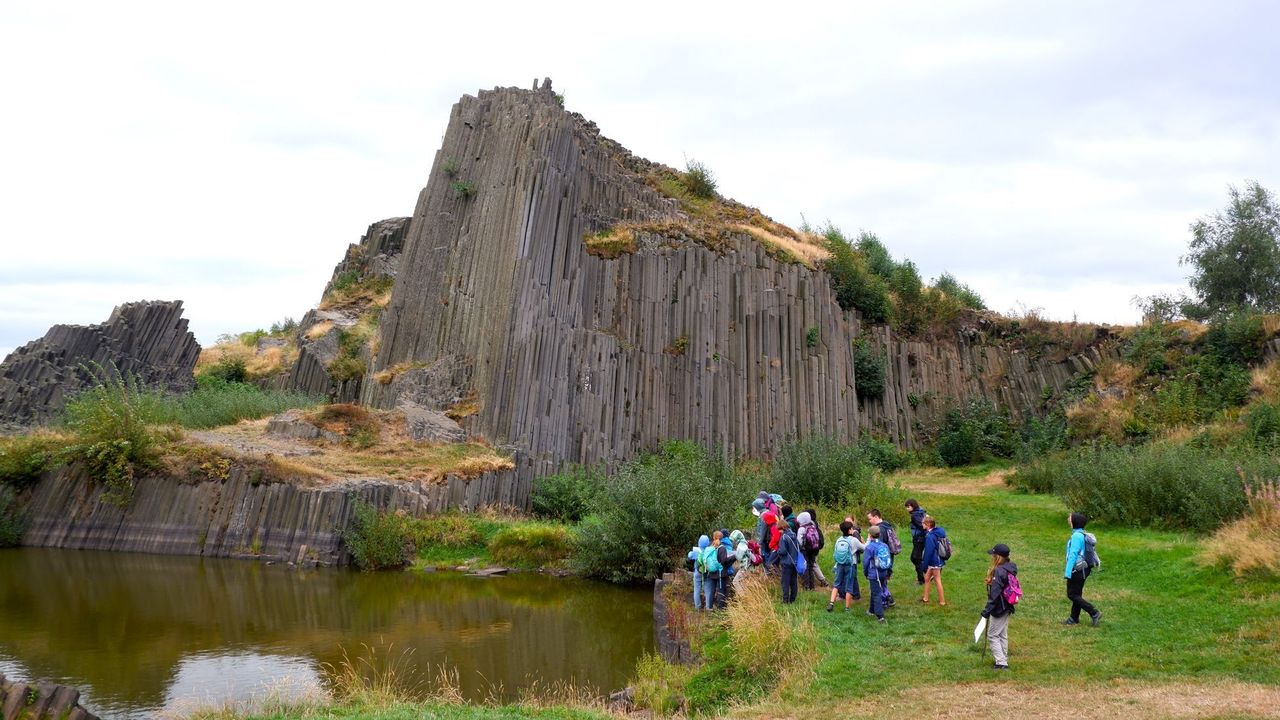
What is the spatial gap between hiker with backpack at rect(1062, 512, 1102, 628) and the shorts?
9.05 feet

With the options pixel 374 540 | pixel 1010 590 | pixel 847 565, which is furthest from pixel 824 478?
pixel 1010 590

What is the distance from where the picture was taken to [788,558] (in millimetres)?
13859

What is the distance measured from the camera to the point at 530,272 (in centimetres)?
2639

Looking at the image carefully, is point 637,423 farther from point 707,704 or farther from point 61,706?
point 61,706

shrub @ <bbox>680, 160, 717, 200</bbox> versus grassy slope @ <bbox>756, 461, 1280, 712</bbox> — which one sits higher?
shrub @ <bbox>680, 160, 717, 200</bbox>

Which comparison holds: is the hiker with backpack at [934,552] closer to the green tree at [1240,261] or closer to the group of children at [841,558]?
the group of children at [841,558]

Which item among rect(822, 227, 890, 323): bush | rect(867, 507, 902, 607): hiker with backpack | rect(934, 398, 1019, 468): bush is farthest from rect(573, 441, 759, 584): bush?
rect(822, 227, 890, 323): bush

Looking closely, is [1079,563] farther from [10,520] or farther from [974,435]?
[974,435]

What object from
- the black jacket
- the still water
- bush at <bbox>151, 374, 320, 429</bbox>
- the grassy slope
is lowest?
the still water

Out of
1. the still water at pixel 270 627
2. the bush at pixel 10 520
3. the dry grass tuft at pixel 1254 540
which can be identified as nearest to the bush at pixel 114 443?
the still water at pixel 270 627

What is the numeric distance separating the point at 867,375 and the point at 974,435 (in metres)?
4.12

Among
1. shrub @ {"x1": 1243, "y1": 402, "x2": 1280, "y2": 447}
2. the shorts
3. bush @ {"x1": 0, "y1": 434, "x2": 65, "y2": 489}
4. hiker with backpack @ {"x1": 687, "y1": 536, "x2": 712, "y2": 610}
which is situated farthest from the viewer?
shrub @ {"x1": 1243, "y1": 402, "x2": 1280, "y2": 447}

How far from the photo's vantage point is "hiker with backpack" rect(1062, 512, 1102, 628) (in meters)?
11.8

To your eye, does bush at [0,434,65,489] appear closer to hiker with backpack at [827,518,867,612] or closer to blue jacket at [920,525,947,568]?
hiker with backpack at [827,518,867,612]
